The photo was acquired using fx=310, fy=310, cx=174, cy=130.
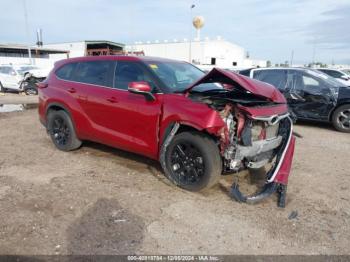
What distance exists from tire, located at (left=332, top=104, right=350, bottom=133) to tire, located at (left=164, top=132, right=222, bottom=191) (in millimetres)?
5720

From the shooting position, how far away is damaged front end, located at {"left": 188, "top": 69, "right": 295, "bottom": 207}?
146 inches

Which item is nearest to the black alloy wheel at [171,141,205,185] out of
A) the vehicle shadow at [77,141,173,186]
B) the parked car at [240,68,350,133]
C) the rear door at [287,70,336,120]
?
the vehicle shadow at [77,141,173,186]

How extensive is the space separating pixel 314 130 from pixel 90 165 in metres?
6.06

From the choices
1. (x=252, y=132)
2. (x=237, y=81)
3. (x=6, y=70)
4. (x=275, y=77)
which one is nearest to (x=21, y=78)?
(x=6, y=70)

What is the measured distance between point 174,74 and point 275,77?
5.25m

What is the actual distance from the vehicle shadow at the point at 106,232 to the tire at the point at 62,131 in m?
2.22

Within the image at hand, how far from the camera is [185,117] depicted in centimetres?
388

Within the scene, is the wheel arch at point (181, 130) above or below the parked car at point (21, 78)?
above

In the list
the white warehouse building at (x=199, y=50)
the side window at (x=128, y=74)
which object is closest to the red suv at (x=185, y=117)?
the side window at (x=128, y=74)

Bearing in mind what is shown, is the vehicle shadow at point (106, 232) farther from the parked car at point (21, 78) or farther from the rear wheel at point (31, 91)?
the rear wheel at point (31, 91)

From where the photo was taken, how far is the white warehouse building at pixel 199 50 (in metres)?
57.9

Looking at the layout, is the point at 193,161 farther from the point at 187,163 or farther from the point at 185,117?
the point at 185,117

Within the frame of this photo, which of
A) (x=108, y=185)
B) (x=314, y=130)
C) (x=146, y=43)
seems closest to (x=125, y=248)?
(x=108, y=185)

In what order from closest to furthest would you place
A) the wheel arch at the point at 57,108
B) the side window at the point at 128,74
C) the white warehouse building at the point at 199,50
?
the side window at the point at 128,74 < the wheel arch at the point at 57,108 < the white warehouse building at the point at 199,50
